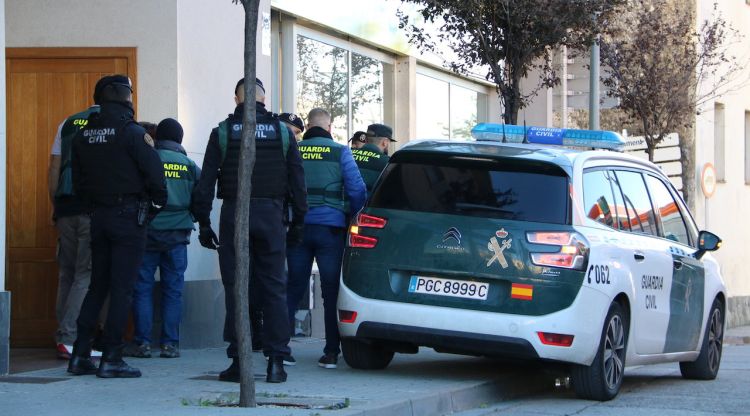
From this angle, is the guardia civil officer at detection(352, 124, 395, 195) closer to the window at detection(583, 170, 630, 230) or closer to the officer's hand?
the window at detection(583, 170, 630, 230)

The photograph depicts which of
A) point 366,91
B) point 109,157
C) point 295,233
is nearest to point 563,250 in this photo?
point 295,233

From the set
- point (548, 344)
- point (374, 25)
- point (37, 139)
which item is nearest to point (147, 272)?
point (37, 139)

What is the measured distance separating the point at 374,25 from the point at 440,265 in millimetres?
8072

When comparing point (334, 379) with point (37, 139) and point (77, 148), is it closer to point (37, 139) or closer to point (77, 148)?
point (77, 148)

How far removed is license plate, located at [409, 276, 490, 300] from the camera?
9.02m

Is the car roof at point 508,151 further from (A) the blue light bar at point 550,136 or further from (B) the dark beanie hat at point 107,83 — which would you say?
(B) the dark beanie hat at point 107,83

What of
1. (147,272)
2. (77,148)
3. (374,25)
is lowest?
(147,272)

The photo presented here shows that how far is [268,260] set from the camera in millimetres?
8773

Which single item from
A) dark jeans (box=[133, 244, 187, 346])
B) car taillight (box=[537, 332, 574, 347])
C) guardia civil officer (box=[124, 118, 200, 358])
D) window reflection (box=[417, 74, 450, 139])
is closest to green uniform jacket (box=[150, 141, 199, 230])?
guardia civil officer (box=[124, 118, 200, 358])

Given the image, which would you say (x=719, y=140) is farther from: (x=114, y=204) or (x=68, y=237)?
(x=114, y=204)

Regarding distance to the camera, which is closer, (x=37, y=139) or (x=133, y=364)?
(x=133, y=364)

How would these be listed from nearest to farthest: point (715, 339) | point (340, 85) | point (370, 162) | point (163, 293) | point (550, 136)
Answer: point (163, 293) → point (550, 136) → point (370, 162) → point (715, 339) → point (340, 85)

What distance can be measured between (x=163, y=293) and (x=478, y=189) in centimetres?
310

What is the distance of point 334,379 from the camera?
937cm
